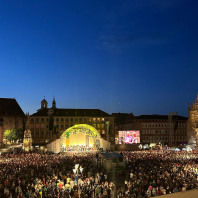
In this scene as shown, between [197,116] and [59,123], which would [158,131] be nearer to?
[197,116]

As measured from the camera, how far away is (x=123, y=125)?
90438 mm

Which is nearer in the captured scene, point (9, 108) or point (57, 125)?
point (9, 108)

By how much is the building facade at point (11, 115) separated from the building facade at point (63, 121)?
157 inches

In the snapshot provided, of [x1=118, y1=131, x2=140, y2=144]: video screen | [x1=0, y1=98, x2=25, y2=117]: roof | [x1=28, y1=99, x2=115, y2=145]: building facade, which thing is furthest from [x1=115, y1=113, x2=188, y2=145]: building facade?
[x1=0, y1=98, x2=25, y2=117]: roof

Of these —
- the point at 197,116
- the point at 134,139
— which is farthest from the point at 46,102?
the point at 197,116

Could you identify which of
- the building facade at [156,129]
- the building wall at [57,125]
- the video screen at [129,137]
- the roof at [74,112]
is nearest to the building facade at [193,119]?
the video screen at [129,137]

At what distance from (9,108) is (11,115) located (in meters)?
4.41

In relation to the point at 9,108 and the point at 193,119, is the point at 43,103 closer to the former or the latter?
the point at 9,108

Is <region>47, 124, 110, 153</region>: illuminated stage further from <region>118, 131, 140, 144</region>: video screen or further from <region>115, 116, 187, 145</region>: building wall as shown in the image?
<region>115, 116, 187, 145</region>: building wall

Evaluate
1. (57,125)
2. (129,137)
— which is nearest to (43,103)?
(57,125)

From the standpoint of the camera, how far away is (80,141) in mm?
70125

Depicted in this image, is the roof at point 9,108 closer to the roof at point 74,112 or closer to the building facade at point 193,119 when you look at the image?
the roof at point 74,112

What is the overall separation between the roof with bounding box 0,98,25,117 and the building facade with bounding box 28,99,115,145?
518cm

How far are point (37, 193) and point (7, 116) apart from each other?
6260cm
